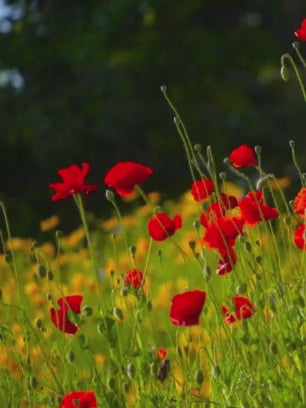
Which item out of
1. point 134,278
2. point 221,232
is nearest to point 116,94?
point 134,278

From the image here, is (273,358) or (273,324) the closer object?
(273,358)

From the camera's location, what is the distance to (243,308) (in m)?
2.79

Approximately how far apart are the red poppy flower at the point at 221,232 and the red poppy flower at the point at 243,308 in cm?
14

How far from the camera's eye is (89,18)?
32.6 feet

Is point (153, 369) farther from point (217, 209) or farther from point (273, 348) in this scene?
point (217, 209)

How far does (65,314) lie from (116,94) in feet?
21.6

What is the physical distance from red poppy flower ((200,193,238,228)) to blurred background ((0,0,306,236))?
A: 5.55 meters

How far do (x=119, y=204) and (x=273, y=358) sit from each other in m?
6.68

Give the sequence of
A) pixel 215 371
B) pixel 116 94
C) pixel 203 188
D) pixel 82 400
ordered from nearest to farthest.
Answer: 1. pixel 82 400
2. pixel 215 371
3. pixel 203 188
4. pixel 116 94

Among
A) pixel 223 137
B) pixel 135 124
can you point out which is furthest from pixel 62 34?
pixel 223 137

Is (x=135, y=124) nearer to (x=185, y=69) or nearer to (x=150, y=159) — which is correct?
(x=150, y=159)

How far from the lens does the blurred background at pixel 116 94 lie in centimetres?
927

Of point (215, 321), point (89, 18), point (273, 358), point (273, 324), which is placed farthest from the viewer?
point (89, 18)

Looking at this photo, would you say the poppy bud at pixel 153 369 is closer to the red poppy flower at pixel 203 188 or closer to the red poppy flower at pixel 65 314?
the red poppy flower at pixel 65 314
